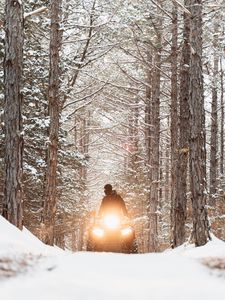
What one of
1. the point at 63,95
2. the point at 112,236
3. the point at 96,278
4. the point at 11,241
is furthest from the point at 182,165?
the point at 96,278

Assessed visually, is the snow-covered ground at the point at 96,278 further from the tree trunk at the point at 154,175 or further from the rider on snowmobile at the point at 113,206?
the tree trunk at the point at 154,175

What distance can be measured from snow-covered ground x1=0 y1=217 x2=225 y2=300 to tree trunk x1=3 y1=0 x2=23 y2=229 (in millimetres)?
2473

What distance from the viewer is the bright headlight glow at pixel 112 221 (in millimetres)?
10453

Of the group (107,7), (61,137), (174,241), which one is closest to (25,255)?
(174,241)

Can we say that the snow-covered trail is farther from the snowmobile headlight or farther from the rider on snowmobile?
the rider on snowmobile

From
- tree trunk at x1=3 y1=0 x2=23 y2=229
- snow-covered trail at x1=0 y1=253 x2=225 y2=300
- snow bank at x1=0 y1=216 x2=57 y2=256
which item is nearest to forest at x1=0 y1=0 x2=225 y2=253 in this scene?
tree trunk at x1=3 y1=0 x2=23 y2=229

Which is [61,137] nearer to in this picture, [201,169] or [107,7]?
[107,7]

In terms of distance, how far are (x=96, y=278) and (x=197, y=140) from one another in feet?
17.9

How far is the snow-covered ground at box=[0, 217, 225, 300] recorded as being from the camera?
3879 millimetres

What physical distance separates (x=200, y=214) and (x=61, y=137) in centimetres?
808

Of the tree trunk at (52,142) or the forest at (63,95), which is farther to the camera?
the tree trunk at (52,142)

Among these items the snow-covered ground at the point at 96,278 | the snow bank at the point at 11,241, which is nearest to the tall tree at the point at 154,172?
the snow-covered ground at the point at 96,278

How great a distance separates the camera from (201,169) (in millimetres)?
9359

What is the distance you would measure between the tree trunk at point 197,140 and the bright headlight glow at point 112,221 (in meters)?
1.97
